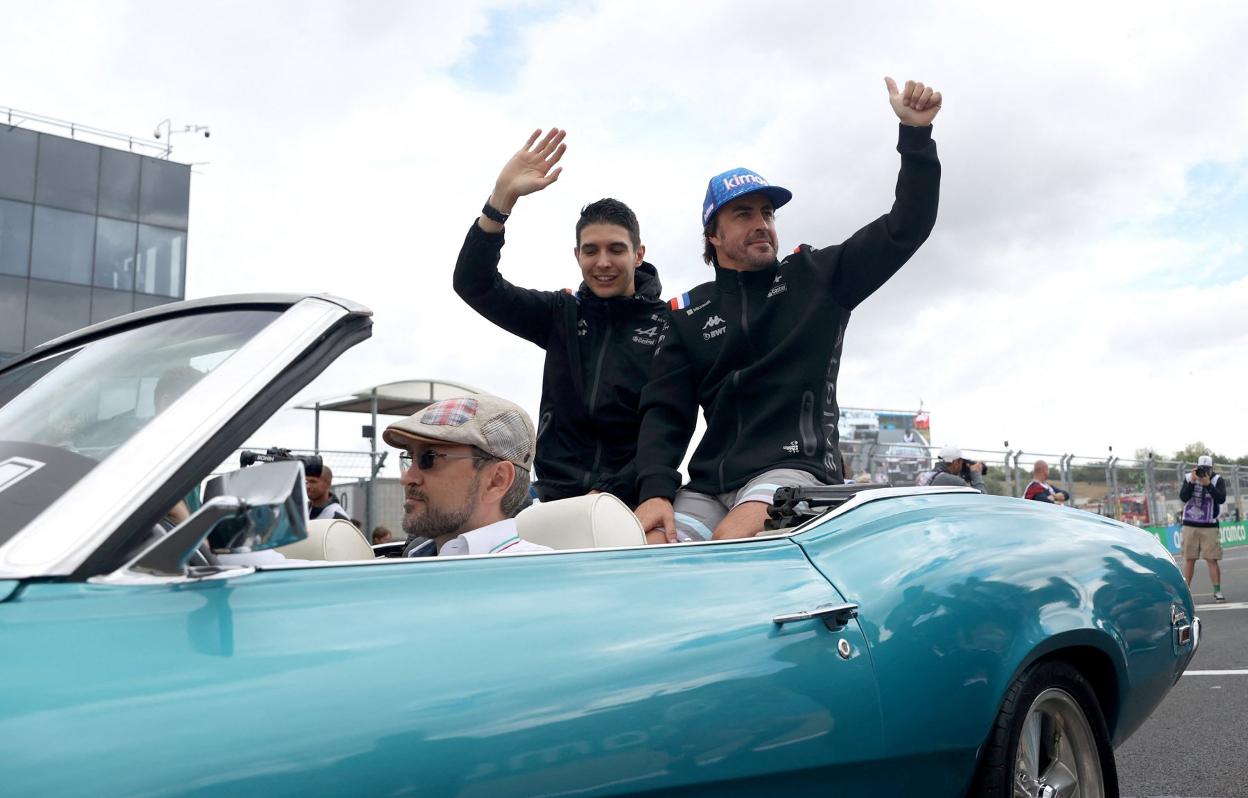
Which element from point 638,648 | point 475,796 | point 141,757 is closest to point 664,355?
point 638,648

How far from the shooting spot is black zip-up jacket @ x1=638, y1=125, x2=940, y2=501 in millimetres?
3205

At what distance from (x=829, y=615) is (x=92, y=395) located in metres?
1.30

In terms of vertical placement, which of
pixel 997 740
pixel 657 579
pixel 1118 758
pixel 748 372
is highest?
pixel 748 372

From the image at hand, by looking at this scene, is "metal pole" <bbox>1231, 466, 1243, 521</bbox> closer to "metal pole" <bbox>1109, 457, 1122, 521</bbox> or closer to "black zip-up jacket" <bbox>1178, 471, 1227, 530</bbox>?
"metal pole" <bbox>1109, 457, 1122, 521</bbox>

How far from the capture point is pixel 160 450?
149 cm

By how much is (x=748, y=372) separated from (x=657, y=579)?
1518 millimetres

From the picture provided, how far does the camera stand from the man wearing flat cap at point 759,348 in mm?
3184

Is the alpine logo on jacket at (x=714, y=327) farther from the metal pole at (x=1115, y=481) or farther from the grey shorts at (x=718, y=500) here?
the metal pole at (x=1115, y=481)

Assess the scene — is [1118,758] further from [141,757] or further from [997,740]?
[141,757]

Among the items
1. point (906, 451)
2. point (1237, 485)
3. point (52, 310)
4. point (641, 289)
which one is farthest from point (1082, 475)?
point (52, 310)

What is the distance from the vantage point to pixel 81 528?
142cm

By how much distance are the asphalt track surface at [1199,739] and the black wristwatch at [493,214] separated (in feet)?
9.33

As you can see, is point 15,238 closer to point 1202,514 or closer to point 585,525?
point 1202,514

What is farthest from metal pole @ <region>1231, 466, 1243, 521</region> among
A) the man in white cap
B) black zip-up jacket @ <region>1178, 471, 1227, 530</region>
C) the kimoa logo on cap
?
the man in white cap
